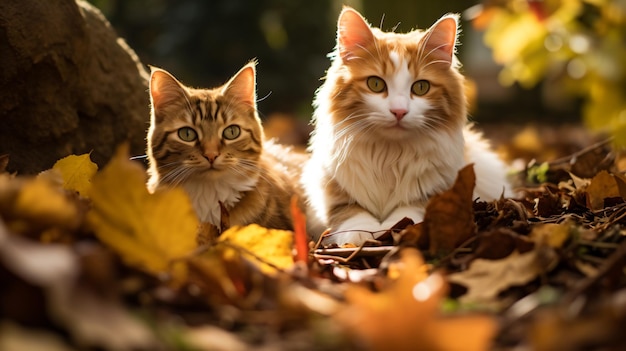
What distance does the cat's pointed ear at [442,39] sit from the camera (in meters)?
2.65

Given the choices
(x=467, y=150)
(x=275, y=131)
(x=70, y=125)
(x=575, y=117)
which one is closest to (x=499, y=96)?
(x=575, y=117)

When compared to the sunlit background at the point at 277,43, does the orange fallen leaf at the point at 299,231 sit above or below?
below

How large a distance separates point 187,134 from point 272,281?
1.33 meters

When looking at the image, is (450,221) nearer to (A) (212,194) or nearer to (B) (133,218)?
(B) (133,218)

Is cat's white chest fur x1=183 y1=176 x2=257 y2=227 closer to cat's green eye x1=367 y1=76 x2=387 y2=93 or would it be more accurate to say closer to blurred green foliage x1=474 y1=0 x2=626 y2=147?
cat's green eye x1=367 y1=76 x2=387 y2=93

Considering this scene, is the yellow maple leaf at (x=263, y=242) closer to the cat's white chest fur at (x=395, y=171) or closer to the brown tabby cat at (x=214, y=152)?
the brown tabby cat at (x=214, y=152)

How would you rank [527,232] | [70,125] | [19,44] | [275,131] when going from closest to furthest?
[527,232] → [19,44] → [70,125] → [275,131]

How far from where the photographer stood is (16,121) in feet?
8.80

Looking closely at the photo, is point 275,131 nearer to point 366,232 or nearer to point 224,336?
point 366,232

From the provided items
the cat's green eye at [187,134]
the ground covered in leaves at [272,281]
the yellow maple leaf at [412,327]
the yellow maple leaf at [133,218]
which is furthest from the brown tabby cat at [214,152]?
the yellow maple leaf at [412,327]

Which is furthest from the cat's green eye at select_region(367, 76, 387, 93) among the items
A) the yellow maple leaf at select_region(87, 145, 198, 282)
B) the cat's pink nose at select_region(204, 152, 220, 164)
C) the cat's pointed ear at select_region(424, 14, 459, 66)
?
the yellow maple leaf at select_region(87, 145, 198, 282)

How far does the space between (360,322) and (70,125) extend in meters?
2.19

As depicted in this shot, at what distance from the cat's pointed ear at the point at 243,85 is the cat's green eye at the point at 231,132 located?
6.5 inches

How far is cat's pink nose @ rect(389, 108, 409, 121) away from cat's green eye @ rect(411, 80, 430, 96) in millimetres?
170
